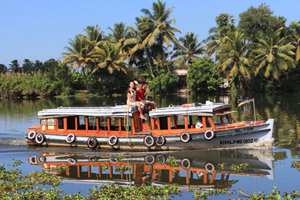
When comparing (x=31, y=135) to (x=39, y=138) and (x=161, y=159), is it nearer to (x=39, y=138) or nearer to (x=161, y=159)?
(x=39, y=138)

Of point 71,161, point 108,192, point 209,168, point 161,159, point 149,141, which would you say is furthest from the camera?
point 149,141

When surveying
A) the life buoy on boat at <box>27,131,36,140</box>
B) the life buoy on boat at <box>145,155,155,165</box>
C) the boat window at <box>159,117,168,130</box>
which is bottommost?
the life buoy on boat at <box>145,155,155,165</box>

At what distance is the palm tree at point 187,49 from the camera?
5852 cm

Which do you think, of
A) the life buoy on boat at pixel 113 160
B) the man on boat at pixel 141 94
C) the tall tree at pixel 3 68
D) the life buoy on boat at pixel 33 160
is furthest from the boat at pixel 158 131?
the tall tree at pixel 3 68

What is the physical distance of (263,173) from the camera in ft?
42.9

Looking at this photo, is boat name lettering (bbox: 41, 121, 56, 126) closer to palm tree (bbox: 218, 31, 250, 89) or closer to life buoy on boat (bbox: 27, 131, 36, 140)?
life buoy on boat (bbox: 27, 131, 36, 140)

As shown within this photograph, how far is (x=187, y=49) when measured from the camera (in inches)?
2339

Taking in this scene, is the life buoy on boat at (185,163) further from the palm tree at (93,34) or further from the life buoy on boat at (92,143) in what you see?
the palm tree at (93,34)

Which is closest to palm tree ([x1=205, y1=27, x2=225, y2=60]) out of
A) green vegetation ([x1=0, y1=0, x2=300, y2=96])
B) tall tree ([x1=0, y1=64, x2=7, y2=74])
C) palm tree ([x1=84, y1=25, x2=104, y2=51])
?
green vegetation ([x1=0, y1=0, x2=300, y2=96])

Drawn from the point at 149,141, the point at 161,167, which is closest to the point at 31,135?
the point at 149,141

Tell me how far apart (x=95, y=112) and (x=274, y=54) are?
1478 inches

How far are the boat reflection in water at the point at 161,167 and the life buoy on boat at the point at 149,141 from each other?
462 mm

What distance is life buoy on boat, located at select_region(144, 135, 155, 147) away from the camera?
16453 millimetres

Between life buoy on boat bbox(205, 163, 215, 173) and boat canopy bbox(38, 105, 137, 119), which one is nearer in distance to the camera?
life buoy on boat bbox(205, 163, 215, 173)
